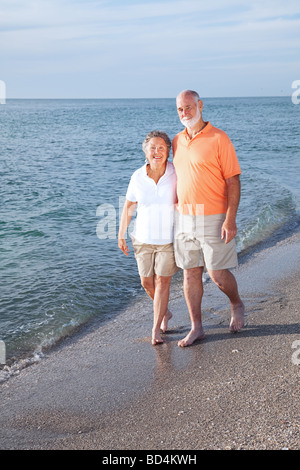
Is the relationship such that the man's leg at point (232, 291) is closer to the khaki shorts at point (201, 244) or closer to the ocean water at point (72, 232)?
the khaki shorts at point (201, 244)

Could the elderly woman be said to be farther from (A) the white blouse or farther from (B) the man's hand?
(B) the man's hand

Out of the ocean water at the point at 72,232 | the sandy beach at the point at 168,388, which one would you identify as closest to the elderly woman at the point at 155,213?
the sandy beach at the point at 168,388

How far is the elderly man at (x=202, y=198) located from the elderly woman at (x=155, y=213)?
0.09 m

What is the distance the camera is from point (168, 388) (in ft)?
13.6

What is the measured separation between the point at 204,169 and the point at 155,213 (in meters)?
0.57

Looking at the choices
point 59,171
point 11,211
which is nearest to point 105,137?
point 59,171

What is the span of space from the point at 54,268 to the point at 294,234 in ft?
13.5

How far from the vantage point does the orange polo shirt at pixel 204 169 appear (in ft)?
14.5

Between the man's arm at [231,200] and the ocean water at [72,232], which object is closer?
the man's arm at [231,200]

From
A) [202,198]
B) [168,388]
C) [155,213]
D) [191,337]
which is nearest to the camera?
[168,388]

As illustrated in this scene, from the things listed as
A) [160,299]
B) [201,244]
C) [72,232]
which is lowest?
[72,232]

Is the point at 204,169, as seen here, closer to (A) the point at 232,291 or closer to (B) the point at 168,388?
(A) the point at 232,291

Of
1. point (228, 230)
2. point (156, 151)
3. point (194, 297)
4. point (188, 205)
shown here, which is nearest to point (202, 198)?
point (188, 205)

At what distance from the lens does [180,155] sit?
4.55m
